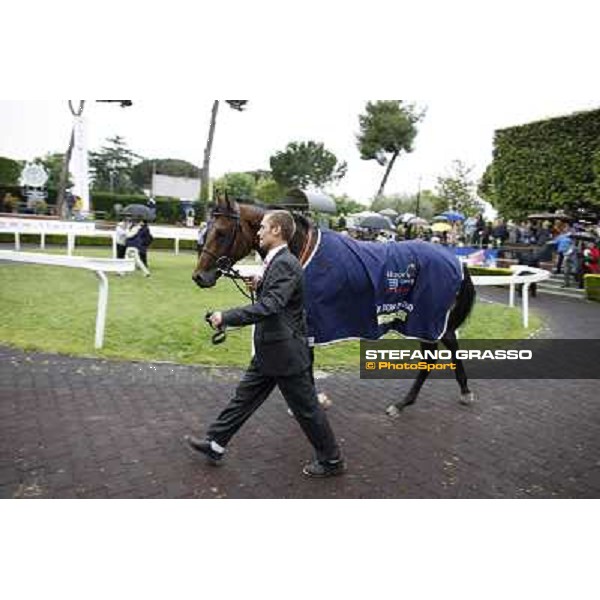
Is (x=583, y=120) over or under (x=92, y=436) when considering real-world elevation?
over

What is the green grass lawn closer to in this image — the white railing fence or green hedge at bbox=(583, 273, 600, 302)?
the white railing fence

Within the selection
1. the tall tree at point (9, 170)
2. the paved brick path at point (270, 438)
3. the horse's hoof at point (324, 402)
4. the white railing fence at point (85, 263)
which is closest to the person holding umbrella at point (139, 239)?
the white railing fence at point (85, 263)

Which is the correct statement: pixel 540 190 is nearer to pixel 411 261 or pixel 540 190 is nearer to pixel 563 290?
pixel 563 290

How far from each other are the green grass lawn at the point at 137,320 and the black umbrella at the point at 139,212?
1933 millimetres

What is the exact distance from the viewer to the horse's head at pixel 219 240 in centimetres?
409

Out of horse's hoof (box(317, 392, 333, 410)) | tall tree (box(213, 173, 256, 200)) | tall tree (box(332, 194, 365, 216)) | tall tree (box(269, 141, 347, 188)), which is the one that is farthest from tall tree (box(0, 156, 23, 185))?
horse's hoof (box(317, 392, 333, 410))

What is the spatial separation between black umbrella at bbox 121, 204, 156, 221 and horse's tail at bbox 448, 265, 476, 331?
9272mm

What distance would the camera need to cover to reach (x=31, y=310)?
25.4 ft

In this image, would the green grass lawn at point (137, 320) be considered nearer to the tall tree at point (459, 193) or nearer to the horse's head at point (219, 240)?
the horse's head at point (219, 240)

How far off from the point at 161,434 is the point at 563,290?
11.3m

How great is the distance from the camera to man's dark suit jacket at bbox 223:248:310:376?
314cm

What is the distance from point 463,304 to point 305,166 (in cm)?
243

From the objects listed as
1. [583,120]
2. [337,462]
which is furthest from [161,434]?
[583,120]

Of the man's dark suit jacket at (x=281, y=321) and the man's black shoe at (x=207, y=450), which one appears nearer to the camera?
the man's dark suit jacket at (x=281, y=321)
